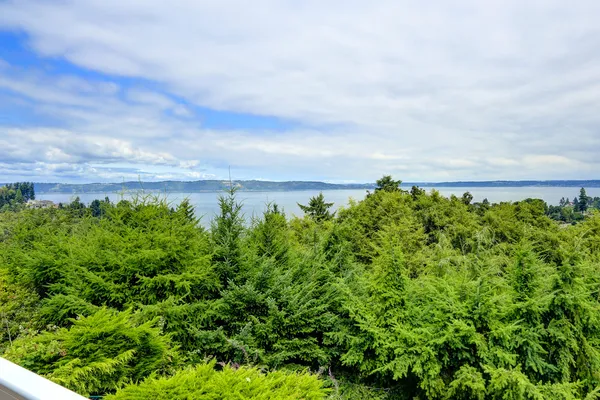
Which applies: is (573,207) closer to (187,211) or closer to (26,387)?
(187,211)

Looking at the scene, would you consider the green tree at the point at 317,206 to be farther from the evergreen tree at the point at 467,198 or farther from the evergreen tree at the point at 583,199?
the evergreen tree at the point at 583,199

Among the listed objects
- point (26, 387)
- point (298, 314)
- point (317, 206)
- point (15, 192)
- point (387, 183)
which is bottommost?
point (298, 314)

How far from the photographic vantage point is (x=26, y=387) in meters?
1.02

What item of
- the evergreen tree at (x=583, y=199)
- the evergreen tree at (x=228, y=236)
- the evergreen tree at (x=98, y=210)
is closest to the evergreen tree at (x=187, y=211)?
the evergreen tree at (x=228, y=236)

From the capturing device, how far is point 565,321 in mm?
6508

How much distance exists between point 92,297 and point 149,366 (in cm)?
279

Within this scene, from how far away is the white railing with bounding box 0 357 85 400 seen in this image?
99cm

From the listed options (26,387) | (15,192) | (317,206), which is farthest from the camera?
(15,192)

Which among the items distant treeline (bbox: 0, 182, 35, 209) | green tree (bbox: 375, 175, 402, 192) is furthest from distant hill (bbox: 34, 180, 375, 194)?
distant treeline (bbox: 0, 182, 35, 209)

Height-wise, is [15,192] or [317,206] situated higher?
[15,192]

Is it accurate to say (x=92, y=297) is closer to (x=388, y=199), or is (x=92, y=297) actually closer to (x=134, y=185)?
(x=134, y=185)

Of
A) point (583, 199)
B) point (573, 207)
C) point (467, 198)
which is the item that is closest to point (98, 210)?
point (467, 198)

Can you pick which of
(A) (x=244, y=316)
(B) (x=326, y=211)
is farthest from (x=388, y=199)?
(A) (x=244, y=316)

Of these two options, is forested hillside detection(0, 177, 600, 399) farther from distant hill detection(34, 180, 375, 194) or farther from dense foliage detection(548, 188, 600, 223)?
dense foliage detection(548, 188, 600, 223)
